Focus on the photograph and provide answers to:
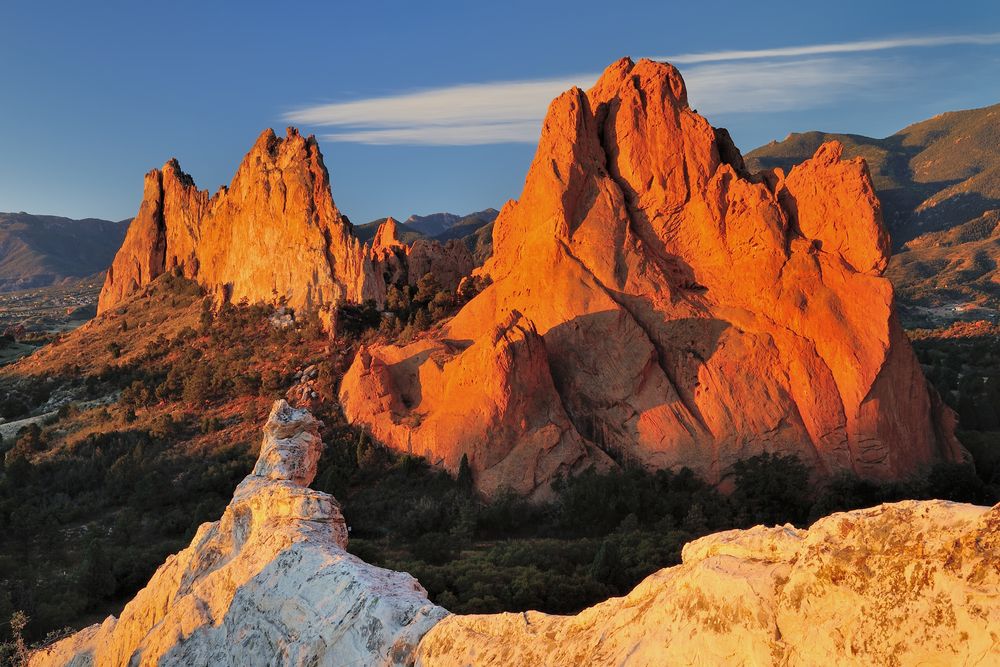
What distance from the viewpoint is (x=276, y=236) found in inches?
1855

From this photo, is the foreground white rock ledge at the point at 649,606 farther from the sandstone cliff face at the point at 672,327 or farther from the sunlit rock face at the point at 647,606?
the sandstone cliff face at the point at 672,327

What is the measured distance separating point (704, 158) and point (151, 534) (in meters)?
28.2

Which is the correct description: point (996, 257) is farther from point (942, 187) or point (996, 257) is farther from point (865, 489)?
point (865, 489)

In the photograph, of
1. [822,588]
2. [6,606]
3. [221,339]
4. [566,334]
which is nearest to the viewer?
[822,588]

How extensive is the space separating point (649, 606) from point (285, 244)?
141ft

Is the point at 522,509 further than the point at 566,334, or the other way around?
the point at 566,334

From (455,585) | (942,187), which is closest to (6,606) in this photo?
(455,585)

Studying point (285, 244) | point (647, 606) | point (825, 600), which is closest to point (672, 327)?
point (647, 606)

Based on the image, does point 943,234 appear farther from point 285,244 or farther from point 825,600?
point 825,600

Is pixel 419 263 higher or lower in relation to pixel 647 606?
higher

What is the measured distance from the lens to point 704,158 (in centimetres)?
3322

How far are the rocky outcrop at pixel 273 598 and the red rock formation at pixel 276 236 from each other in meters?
28.3

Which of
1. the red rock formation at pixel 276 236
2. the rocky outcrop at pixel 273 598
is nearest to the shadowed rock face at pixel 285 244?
the red rock formation at pixel 276 236

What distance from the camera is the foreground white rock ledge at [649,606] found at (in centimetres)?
510
